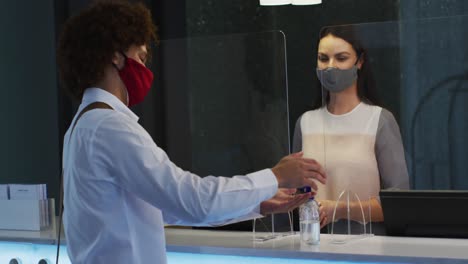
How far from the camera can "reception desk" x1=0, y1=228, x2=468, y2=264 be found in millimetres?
2771

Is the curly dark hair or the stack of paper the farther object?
the stack of paper

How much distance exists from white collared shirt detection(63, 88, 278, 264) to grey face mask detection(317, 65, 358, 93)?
1342 millimetres

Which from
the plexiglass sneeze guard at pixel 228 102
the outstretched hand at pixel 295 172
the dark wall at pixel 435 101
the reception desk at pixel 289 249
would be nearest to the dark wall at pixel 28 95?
the plexiglass sneeze guard at pixel 228 102

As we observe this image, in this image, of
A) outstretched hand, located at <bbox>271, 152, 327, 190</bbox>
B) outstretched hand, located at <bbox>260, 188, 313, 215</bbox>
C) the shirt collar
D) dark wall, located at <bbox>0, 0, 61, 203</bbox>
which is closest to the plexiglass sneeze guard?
outstretched hand, located at <bbox>260, 188, 313, 215</bbox>

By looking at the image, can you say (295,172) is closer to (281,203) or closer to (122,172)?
(281,203)

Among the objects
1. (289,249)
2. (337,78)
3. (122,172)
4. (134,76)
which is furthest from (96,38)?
(337,78)

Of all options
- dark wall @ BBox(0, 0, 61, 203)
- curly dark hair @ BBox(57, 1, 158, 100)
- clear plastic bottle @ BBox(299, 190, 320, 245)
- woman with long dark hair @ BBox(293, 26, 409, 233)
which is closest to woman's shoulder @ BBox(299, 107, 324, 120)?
woman with long dark hair @ BBox(293, 26, 409, 233)

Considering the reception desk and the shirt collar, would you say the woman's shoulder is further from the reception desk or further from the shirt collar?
the shirt collar

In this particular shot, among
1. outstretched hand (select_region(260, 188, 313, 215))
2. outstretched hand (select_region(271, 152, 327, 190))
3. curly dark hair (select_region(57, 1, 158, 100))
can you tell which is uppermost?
curly dark hair (select_region(57, 1, 158, 100))

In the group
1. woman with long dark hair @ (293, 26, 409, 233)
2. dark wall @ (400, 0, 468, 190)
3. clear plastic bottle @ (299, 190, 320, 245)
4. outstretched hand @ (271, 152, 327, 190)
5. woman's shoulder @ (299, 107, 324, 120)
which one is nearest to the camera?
outstretched hand @ (271, 152, 327, 190)

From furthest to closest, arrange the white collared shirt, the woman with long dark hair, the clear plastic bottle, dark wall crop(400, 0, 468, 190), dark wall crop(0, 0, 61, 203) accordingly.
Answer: dark wall crop(0, 0, 61, 203) → the woman with long dark hair → dark wall crop(400, 0, 468, 190) → the clear plastic bottle → the white collared shirt

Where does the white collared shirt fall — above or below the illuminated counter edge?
above

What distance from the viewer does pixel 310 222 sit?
10.4 ft

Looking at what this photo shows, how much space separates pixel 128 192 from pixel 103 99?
28 centimetres
